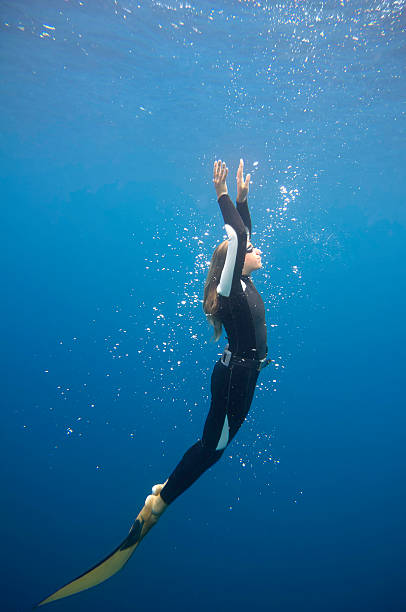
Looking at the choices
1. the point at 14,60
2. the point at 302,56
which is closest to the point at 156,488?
the point at 302,56

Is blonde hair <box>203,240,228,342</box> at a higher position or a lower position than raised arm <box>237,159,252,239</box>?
lower

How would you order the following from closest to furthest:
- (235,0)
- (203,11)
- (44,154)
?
(235,0), (203,11), (44,154)

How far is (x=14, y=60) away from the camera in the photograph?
13.8 metres

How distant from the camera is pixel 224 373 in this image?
10.2 feet

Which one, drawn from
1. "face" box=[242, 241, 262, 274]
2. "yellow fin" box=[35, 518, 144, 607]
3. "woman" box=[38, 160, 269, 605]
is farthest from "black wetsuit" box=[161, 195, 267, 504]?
"yellow fin" box=[35, 518, 144, 607]

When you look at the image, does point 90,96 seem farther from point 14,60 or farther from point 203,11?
point 203,11

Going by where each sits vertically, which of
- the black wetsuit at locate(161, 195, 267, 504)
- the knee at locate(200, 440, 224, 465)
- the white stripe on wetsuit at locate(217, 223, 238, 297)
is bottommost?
the knee at locate(200, 440, 224, 465)

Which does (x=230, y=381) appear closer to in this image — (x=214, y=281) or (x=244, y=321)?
(x=244, y=321)

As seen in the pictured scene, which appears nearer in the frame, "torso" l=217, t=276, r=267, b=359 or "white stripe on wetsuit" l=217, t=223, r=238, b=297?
"white stripe on wetsuit" l=217, t=223, r=238, b=297

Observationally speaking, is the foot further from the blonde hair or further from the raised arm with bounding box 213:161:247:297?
the raised arm with bounding box 213:161:247:297

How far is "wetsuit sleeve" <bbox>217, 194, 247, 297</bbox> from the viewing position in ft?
9.21

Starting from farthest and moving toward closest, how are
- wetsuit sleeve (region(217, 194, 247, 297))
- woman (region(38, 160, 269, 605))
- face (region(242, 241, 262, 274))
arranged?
1. face (region(242, 241, 262, 274))
2. woman (region(38, 160, 269, 605))
3. wetsuit sleeve (region(217, 194, 247, 297))

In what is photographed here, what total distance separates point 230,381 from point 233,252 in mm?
1084

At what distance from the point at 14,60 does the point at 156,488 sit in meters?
16.6
